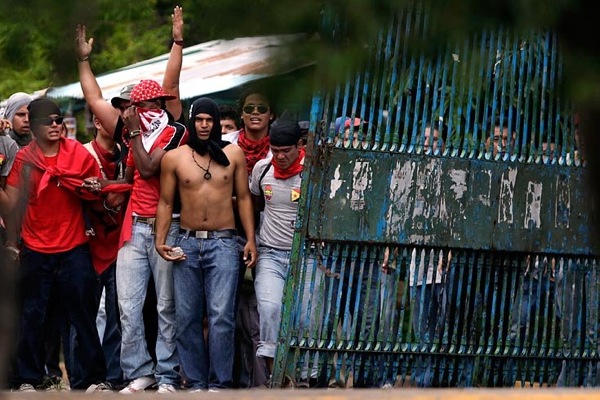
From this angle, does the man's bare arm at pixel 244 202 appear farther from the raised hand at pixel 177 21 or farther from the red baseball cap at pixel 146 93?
the raised hand at pixel 177 21

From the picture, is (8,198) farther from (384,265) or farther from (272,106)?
(384,265)

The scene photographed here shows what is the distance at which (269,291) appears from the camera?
333 inches

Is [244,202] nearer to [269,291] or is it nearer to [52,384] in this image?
[269,291]

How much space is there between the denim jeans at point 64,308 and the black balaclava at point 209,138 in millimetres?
1147

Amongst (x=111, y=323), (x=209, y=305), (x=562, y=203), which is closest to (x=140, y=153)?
(x=209, y=305)

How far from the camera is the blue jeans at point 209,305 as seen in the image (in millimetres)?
8484

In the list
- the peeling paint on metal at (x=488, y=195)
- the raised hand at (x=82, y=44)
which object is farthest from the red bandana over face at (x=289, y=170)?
the raised hand at (x=82, y=44)

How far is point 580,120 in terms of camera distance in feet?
8.40

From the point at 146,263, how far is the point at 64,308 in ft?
2.43

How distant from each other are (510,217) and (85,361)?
305 centimetres

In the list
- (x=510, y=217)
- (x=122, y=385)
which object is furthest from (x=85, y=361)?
(x=510, y=217)

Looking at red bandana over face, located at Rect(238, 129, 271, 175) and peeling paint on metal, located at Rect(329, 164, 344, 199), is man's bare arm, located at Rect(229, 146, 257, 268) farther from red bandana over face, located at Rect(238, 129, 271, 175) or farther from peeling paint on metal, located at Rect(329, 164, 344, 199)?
peeling paint on metal, located at Rect(329, 164, 344, 199)

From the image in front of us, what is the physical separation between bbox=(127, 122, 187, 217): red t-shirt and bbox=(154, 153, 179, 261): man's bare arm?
17 centimetres

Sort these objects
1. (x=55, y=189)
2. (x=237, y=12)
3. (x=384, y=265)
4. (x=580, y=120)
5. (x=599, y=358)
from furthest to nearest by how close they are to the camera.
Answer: (x=55, y=189), (x=599, y=358), (x=384, y=265), (x=580, y=120), (x=237, y=12)
